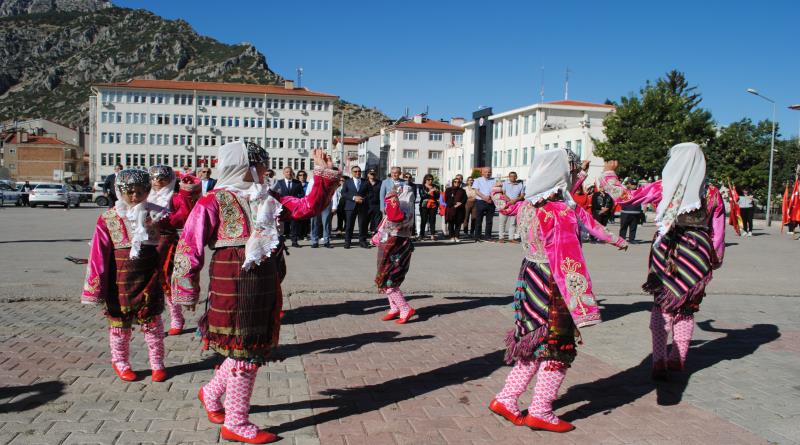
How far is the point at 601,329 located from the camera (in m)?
7.28

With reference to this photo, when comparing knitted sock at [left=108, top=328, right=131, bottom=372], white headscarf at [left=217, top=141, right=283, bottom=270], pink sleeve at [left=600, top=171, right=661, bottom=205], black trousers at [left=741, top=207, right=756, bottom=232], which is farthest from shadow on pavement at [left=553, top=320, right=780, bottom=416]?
black trousers at [left=741, top=207, right=756, bottom=232]

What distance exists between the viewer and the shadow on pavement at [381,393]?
14.4 ft

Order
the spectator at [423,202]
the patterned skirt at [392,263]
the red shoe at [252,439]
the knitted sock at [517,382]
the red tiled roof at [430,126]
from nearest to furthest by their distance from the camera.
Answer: the red shoe at [252,439] → the knitted sock at [517,382] → the patterned skirt at [392,263] → the spectator at [423,202] → the red tiled roof at [430,126]

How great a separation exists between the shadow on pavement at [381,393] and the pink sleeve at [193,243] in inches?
41.0

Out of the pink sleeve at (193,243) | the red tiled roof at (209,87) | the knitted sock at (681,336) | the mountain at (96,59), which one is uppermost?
the mountain at (96,59)

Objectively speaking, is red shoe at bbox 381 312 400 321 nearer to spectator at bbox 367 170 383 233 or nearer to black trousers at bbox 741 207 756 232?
spectator at bbox 367 170 383 233

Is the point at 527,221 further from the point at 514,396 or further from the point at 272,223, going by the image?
the point at 272,223

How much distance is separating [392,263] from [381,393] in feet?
8.81

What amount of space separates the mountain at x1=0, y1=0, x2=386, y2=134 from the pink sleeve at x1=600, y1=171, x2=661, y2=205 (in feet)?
478

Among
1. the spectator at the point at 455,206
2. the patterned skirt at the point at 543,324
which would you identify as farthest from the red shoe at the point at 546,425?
the spectator at the point at 455,206

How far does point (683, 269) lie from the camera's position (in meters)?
5.29

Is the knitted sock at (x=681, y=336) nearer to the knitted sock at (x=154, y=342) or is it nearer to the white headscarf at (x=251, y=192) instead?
the white headscarf at (x=251, y=192)

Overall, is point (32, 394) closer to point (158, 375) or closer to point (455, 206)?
point (158, 375)

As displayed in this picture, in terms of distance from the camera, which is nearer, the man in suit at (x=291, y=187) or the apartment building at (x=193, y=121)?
the man in suit at (x=291, y=187)
